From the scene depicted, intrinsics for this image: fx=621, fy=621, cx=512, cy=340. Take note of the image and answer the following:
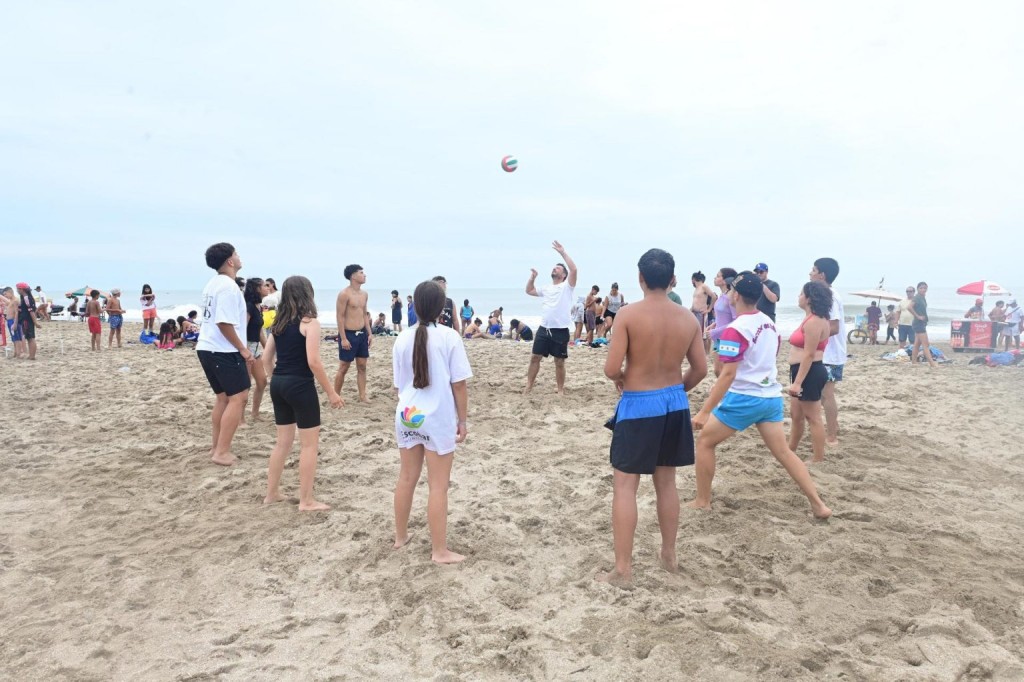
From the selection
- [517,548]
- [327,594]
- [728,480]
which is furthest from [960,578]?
[327,594]

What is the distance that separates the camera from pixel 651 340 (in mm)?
3250

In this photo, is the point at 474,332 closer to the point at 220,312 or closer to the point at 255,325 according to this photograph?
the point at 255,325

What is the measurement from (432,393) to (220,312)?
109 inches

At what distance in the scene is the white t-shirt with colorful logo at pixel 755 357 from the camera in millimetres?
4086

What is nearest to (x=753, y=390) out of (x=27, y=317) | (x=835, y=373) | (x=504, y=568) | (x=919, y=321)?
(x=504, y=568)

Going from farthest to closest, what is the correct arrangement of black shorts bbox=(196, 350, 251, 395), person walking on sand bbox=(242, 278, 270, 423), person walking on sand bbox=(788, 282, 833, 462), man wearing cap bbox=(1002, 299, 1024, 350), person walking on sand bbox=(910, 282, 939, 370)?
1. man wearing cap bbox=(1002, 299, 1024, 350)
2. person walking on sand bbox=(910, 282, 939, 370)
3. person walking on sand bbox=(242, 278, 270, 423)
4. black shorts bbox=(196, 350, 251, 395)
5. person walking on sand bbox=(788, 282, 833, 462)

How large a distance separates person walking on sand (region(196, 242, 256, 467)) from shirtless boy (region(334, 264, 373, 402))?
2026mm

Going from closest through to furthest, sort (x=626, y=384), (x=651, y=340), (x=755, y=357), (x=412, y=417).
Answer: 1. (x=651, y=340)
2. (x=626, y=384)
3. (x=412, y=417)
4. (x=755, y=357)

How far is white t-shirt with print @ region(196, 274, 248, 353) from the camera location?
528 cm


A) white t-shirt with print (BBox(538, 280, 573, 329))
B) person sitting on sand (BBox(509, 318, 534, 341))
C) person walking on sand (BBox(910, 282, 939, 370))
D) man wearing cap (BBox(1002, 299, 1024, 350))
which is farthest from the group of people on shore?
person sitting on sand (BBox(509, 318, 534, 341))

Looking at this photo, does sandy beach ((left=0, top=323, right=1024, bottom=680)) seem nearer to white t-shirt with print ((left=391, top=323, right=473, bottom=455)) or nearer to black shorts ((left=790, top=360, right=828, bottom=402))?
black shorts ((left=790, top=360, right=828, bottom=402))

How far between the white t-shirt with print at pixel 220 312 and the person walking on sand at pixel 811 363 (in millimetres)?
4703

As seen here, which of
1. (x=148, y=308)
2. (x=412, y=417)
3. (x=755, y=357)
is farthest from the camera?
(x=148, y=308)

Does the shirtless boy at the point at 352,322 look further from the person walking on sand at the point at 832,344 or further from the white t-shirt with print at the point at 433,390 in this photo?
the person walking on sand at the point at 832,344
